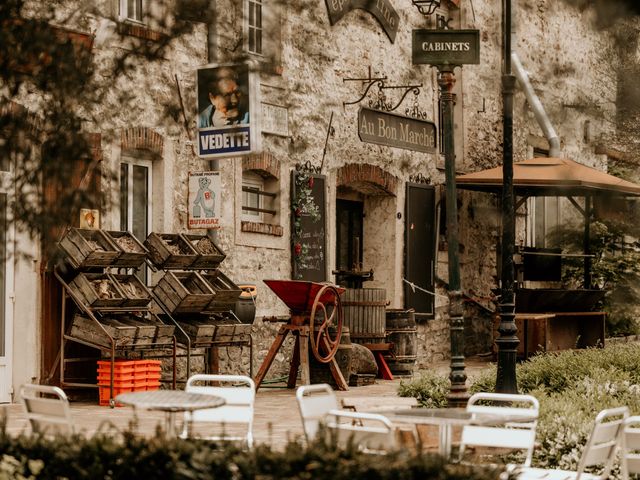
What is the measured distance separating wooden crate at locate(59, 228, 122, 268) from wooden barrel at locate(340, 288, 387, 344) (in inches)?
145

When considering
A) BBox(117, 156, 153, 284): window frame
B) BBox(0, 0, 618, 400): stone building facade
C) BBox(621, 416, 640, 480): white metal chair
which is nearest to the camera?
BBox(621, 416, 640, 480): white metal chair

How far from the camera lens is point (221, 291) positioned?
12.8 m

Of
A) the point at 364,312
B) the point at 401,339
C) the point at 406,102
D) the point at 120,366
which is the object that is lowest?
the point at 120,366

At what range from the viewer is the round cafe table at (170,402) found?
6312 mm

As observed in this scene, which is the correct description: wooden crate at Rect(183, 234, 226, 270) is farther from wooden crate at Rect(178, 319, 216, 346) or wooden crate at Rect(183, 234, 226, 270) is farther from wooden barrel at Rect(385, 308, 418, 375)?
wooden barrel at Rect(385, 308, 418, 375)

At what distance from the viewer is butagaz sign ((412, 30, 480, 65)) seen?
1096 cm

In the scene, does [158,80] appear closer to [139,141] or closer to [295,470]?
[139,141]

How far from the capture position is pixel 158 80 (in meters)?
13.6

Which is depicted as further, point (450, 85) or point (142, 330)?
point (142, 330)

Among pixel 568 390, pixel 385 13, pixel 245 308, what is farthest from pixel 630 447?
pixel 385 13

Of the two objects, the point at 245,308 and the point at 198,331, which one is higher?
the point at 245,308

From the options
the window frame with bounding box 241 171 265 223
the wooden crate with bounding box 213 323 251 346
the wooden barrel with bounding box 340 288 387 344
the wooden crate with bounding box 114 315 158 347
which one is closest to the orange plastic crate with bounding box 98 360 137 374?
the wooden crate with bounding box 114 315 158 347

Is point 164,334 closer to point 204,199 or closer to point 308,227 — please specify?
point 204,199

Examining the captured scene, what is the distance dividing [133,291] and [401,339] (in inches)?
168
